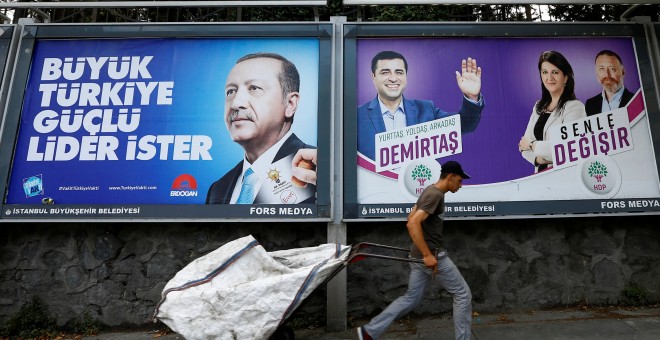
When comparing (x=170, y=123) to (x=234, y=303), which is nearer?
(x=234, y=303)

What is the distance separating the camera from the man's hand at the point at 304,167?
5.04 meters

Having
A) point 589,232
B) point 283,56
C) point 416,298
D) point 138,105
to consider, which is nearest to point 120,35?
point 138,105

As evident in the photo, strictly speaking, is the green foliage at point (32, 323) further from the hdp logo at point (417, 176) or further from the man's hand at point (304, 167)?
the hdp logo at point (417, 176)

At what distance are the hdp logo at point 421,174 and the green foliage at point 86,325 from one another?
14.1 feet

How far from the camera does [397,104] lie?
5250 mm

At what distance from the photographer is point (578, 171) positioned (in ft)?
16.7

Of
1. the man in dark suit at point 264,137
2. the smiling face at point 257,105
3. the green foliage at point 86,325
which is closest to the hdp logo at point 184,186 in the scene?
the man in dark suit at point 264,137

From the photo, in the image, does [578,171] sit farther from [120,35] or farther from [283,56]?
[120,35]

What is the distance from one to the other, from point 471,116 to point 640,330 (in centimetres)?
295

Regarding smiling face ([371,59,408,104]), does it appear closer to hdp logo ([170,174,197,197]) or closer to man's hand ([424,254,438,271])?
man's hand ([424,254,438,271])

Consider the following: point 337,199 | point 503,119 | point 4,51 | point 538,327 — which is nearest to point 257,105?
point 337,199

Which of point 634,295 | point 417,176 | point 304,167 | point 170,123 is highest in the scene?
point 170,123

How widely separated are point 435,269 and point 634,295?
3.19m

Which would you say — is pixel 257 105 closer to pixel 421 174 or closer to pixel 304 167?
pixel 304 167
